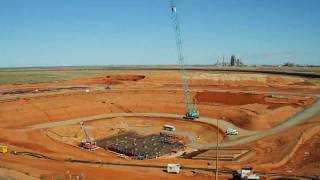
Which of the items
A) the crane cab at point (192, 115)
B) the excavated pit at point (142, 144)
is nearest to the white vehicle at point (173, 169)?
the excavated pit at point (142, 144)

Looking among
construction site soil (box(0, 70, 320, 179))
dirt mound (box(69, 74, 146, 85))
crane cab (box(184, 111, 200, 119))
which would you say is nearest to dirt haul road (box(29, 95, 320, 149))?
construction site soil (box(0, 70, 320, 179))

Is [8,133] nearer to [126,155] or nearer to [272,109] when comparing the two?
[126,155]

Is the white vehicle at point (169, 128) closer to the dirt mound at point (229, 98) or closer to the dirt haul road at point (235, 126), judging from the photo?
the dirt haul road at point (235, 126)

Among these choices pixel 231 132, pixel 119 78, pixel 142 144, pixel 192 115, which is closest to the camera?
pixel 142 144

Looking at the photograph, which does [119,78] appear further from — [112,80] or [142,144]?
[142,144]

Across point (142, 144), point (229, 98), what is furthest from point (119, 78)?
point (142, 144)
